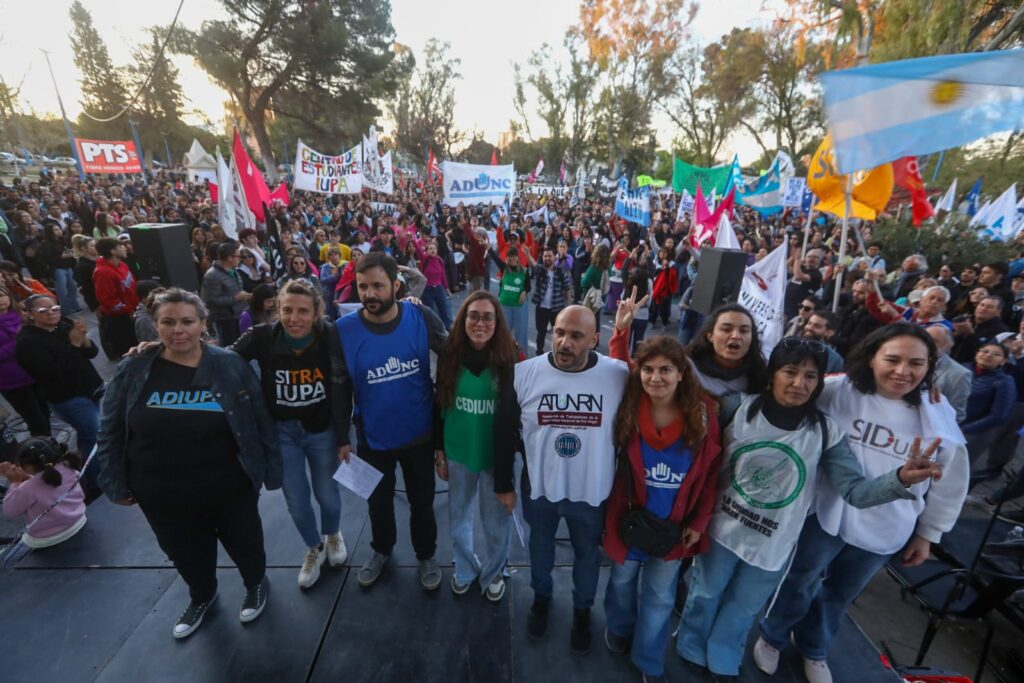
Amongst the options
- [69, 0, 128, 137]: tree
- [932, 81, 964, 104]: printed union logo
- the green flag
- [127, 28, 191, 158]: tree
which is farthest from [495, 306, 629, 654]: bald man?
[69, 0, 128, 137]: tree

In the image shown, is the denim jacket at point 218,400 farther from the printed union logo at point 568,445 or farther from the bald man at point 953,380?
the bald man at point 953,380

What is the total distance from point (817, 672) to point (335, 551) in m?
2.95

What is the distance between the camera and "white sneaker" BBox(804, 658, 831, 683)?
242 centimetres

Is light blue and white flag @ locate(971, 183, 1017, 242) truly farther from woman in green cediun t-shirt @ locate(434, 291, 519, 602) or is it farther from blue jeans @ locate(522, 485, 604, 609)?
woman in green cediun t-shirt @ locate(434, 291, 519, 602)

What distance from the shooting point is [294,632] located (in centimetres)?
265

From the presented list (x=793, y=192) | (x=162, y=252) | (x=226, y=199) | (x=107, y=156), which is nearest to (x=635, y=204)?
(x=793, y=192)

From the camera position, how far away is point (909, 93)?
7.23 ft

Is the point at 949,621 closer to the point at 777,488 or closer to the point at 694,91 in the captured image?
the point at 777,488

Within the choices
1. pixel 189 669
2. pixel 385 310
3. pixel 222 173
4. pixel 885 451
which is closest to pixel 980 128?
pixel 885 451

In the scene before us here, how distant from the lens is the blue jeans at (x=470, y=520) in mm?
2660

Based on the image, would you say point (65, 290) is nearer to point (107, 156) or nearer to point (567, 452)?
point (567, 452)

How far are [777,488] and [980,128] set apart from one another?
1.96m

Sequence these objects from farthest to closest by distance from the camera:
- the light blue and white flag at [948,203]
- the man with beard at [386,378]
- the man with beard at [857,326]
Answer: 1. the light blue and white flag at [948,203]
2. the man with beard at [857,326]
3. the man with beard at [386,378]

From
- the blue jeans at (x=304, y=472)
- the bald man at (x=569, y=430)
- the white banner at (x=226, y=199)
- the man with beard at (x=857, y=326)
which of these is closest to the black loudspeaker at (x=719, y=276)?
the man with beard at (x=857, y=326)
